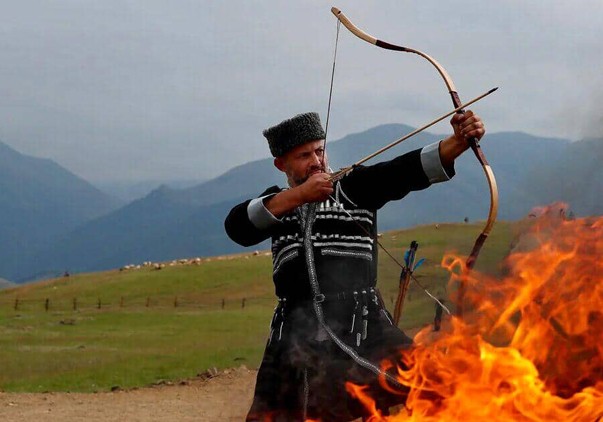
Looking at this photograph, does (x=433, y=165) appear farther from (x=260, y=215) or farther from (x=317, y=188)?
(x=260, y=215)

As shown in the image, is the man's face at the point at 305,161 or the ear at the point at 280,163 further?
the ear at the point at 280,163

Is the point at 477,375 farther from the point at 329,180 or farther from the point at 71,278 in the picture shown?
the point at 71,278

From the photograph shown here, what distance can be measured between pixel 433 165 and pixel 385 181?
37 cm

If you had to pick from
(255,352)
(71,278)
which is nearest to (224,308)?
(255,352)

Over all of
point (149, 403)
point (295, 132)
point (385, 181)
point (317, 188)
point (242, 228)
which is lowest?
point (149, 403)

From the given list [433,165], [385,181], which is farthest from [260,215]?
[433,165]

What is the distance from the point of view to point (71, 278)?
41.8 m

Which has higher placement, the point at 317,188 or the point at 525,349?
the point at 317,188

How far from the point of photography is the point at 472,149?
170 inches

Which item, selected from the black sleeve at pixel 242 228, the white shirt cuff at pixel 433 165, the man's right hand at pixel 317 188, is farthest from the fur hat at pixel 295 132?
the white shirt cuff at pixel 433 165

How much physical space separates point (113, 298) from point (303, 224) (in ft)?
93.2

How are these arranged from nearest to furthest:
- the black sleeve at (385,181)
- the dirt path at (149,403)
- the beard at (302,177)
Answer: the black sleeve at (385,181), the beard at (302,177), the dirt path at (149,403)

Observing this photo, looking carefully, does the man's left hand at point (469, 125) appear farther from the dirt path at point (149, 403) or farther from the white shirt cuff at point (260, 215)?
the dirt path at point (149, 403)

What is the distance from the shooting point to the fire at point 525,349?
4648 mm
